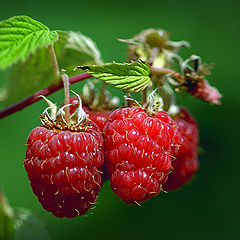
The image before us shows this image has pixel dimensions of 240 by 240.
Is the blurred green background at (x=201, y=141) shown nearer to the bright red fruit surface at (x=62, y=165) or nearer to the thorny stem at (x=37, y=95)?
the thorny stem at (x=37, y=95)

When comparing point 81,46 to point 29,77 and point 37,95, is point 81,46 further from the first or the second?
point 37,95

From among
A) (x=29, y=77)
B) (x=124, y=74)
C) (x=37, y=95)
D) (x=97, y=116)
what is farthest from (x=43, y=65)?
(x=124, y=74)

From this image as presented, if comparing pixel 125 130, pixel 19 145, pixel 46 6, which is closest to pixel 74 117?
pixel 125 130

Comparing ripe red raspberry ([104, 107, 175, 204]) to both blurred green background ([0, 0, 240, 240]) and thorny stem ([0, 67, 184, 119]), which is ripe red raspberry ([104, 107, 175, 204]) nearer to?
thorny stem ([0, 67, 184, 119])

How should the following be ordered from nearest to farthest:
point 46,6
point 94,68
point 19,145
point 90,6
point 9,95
Result: 1. point 94,68
2. point 9,95
3. point 19,145
4. point 46,6
5. point 90,6

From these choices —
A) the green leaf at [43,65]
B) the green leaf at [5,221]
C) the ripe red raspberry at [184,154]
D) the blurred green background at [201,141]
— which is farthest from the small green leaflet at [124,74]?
the blurred green background at [201,141]

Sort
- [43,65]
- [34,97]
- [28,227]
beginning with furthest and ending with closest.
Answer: [28,227], [43,65], [34,97]

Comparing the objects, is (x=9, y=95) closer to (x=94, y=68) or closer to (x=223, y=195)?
(x=94, y=68)
